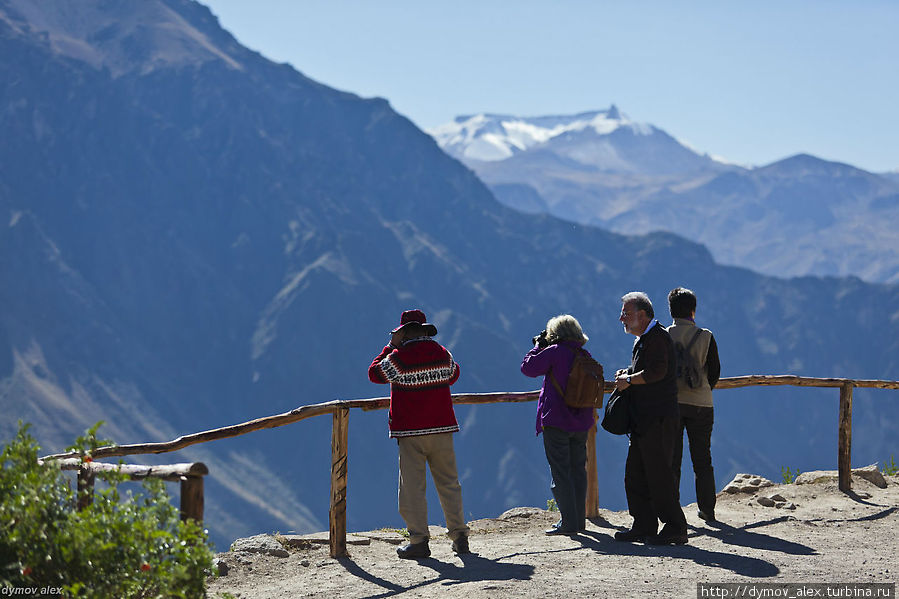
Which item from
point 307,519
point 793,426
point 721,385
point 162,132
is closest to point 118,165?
point 162,132

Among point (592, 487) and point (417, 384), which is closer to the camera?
point (417, 384)

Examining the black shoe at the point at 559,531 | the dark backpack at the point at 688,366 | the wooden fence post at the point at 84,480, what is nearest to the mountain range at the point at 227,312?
the black shoe at the point at 559,531

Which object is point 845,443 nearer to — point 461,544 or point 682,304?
point 682,304

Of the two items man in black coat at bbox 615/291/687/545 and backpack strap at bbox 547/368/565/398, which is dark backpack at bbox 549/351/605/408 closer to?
backpack strap at bbox 547/368/565/398

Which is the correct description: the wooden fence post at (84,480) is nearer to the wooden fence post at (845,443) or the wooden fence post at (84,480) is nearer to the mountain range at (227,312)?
the wooden fence post at (845,443)

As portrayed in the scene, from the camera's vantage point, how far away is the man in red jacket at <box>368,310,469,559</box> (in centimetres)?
640

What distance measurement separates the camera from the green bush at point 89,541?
12.9 ft

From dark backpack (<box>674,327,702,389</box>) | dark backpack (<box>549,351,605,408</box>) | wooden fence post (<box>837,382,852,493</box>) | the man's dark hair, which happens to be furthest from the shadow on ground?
wooden fence post (<box>837,382,852,493</box>)

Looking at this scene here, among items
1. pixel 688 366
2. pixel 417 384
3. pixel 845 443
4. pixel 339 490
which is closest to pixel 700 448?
pixel 688 366

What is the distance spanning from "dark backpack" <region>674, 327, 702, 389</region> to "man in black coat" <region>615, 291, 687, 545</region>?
0.69m

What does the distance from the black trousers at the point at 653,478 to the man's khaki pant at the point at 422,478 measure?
118cm

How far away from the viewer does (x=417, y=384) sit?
641cm

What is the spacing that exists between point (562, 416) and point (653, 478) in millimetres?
814

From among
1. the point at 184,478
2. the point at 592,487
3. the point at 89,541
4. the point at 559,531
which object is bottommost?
the point at 559,531
